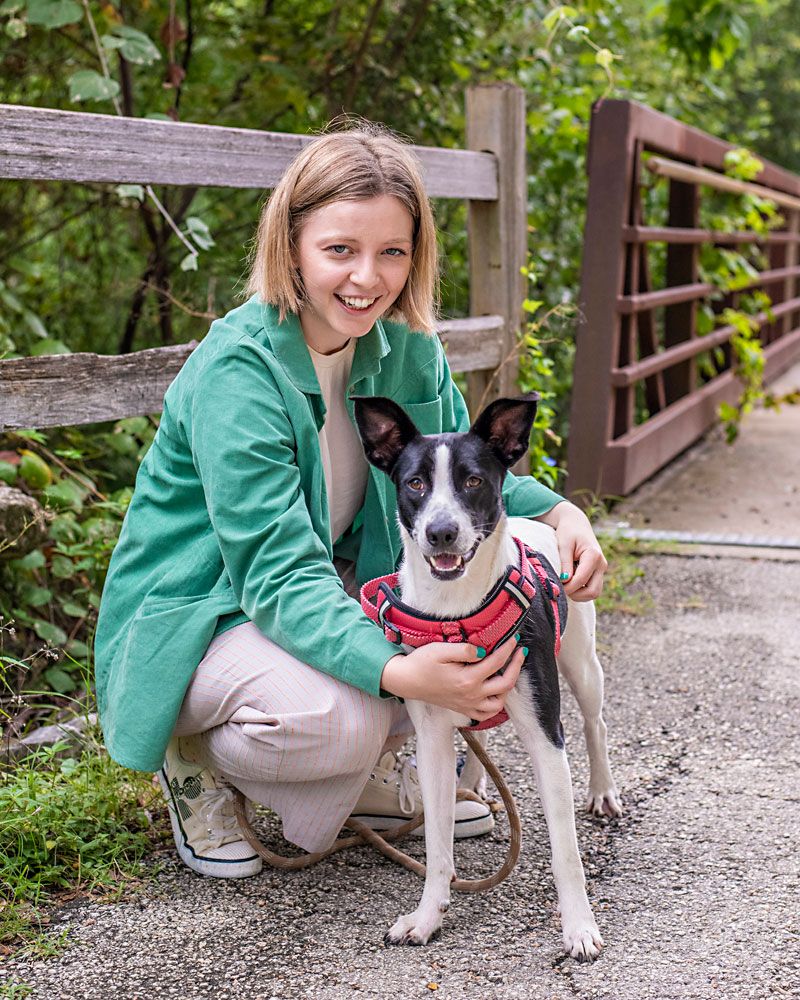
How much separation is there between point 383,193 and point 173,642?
3.50ft

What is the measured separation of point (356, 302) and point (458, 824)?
1.29m

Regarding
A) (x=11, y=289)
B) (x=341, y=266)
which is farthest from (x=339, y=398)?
(x=11, y=289)

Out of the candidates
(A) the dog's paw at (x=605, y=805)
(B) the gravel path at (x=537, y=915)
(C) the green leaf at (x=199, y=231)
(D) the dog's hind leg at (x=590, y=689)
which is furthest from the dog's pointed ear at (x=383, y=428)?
(C) the green leaf at (x=199, y=231)

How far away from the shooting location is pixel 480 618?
2223mm

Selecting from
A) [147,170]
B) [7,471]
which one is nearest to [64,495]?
[7,471]

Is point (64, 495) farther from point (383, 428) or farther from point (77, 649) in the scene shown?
point (383, 428)

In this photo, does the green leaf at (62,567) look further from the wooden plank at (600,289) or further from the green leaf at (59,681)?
the wooden plank at (600,289)

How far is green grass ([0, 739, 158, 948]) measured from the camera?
8.13 feet

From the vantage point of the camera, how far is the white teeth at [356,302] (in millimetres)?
2521

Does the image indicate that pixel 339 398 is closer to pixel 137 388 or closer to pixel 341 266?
pixel 341 266

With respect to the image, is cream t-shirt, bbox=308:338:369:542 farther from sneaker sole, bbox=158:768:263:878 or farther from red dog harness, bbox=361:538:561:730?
sneaker sole, bbox=158:768:263:878

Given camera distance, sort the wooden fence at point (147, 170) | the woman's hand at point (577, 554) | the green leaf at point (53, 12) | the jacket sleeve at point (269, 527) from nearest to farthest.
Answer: the jacket sleeve at point (269, 527), the woman's hand at point (577, 554), the wooden fence at point (147, 170), the green leaf at point (53, 12)

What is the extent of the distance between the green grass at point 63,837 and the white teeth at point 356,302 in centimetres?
132

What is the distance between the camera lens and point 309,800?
2.53 metres
